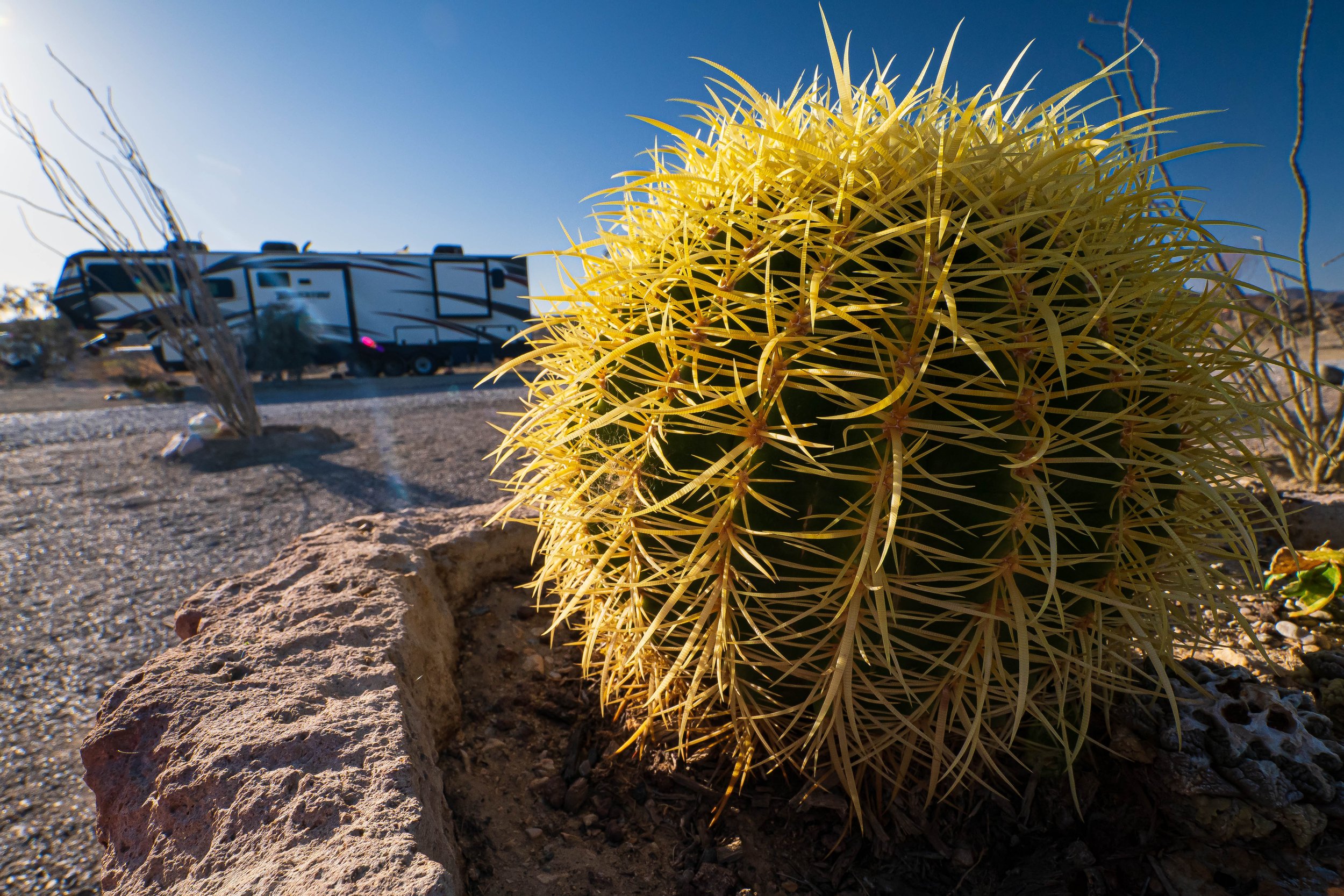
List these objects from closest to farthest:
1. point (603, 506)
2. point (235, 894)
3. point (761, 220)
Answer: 1. point (235, 894)
2. point (761, 220)
3. point (603, 506)

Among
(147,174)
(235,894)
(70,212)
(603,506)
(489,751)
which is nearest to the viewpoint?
(235,894)

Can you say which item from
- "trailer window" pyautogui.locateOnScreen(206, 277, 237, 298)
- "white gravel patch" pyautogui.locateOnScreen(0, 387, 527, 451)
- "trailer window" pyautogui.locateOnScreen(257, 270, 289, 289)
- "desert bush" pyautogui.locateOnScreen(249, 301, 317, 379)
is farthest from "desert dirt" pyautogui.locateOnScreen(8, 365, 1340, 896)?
"trailer window" pyautogui.locateOnScreen(206, 277, 237, 298)

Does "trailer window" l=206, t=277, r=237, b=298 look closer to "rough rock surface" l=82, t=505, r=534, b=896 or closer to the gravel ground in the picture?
the gravel ground

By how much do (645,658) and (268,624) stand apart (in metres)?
0.83

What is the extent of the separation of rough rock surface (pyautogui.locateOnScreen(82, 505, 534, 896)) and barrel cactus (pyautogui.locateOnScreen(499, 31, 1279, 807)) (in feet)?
1.39

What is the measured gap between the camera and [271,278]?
16844 mm

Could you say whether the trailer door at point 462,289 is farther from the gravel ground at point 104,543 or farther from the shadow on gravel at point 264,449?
the shadow on gravel at point 264,449

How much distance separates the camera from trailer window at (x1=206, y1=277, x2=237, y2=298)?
646 inches

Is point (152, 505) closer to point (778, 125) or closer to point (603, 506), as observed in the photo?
point (603, 506)

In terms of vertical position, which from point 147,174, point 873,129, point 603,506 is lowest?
point 603,506

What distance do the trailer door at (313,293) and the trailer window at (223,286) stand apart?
0.47 metres

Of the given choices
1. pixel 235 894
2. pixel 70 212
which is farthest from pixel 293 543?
pixel 70 212

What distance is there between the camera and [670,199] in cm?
111

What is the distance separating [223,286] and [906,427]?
1997cm
